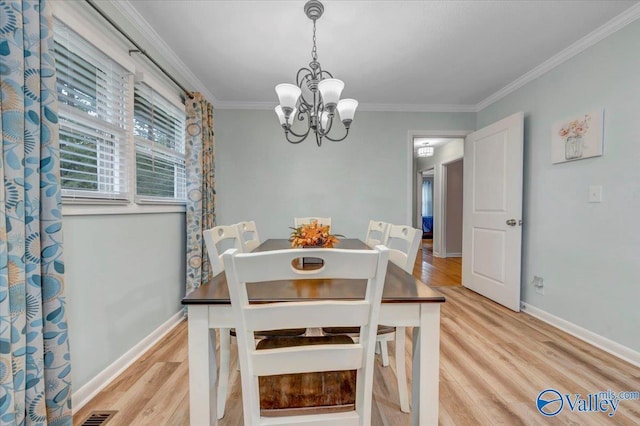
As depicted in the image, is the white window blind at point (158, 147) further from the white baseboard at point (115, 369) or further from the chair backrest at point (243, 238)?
the white baseboard at point (115, 369)

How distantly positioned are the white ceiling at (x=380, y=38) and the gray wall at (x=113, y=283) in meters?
1.45

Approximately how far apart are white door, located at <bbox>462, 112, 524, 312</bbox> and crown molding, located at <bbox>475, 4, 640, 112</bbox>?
42cm

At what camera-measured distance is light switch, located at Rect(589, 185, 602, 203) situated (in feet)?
6.98

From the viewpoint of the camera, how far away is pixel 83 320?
1.52 m

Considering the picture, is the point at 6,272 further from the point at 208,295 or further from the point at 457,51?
the point at 457,51

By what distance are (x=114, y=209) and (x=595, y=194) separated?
3.40m

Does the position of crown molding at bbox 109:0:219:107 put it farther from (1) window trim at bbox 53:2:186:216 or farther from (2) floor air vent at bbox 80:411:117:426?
(2) floor air vent at bbox 80:411:117:426

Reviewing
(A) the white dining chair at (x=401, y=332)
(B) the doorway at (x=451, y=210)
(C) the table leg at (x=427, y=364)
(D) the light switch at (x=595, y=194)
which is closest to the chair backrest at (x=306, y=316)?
(C) the table leg at (x=427, y=364)

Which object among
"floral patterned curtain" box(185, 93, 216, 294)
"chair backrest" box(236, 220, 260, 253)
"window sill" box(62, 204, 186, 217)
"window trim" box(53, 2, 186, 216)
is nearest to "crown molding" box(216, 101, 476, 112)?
"floral patterned curtain" box(185, 93, 216, 294)

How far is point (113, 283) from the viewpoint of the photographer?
5.77ft

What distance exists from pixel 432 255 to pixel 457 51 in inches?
176

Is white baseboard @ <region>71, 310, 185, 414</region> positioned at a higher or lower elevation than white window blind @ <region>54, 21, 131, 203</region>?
lower

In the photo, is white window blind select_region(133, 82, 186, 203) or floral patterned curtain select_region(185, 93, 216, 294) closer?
white window blind select_region(133, 82, 186, 203)

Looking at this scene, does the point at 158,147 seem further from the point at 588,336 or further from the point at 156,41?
the point at 588,336
